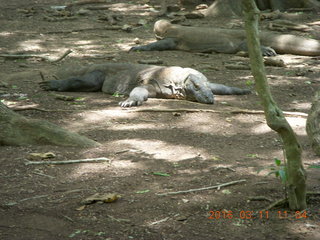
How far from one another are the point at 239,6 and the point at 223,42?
3.42 meters

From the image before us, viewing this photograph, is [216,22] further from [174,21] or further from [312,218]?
[312,218]

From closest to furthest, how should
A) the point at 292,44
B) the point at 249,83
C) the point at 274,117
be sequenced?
the point at 274,117, the point at 249,83, the point at 292,44

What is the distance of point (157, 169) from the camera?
3941 millimetres

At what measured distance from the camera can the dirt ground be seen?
298cm

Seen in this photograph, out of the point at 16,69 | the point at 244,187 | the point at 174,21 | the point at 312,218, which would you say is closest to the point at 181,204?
the point at 244,187

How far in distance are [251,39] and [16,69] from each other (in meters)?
5.46

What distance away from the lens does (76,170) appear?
12.8ft

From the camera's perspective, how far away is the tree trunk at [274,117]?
2916 millimetres

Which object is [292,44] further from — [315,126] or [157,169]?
[157,169]

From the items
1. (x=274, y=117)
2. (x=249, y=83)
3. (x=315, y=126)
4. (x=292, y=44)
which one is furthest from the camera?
(x=292, y=44)

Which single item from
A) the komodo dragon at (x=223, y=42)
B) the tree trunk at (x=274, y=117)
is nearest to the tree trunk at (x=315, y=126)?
the tree trunk at (x=274, y=117)

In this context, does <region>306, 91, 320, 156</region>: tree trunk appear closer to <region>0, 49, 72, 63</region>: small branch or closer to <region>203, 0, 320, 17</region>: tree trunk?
<region>0, 49, 72, 63</region>: small branch
